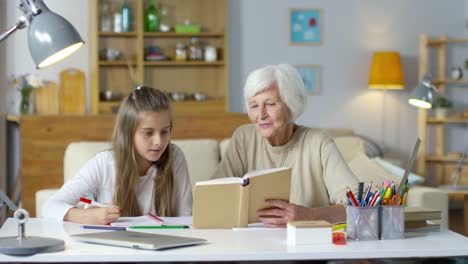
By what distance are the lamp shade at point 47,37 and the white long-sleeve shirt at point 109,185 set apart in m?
0.61

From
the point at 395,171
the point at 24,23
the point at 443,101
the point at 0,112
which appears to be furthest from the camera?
the point at 443,101

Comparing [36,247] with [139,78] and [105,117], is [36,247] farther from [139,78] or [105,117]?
[139,78]

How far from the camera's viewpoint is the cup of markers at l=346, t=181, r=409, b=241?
211 centimetres

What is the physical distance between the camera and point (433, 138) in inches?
310

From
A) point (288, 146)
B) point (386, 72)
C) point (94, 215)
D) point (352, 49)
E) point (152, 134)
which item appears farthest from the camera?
point (352, 49)

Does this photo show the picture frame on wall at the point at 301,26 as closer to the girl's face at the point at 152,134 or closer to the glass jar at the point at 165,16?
the glass jar at the point at 165,16

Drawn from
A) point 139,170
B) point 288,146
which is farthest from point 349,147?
point 139,170

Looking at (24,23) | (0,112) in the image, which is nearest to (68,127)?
(0,112)

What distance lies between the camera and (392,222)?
7.02 ft

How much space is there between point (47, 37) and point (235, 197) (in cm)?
70

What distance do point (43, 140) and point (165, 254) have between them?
12.1 ft

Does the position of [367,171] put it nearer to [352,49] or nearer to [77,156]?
[77,156]

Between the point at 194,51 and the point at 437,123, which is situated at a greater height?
the point at 194,51

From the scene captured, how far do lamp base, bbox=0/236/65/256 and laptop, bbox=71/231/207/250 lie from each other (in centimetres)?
10
